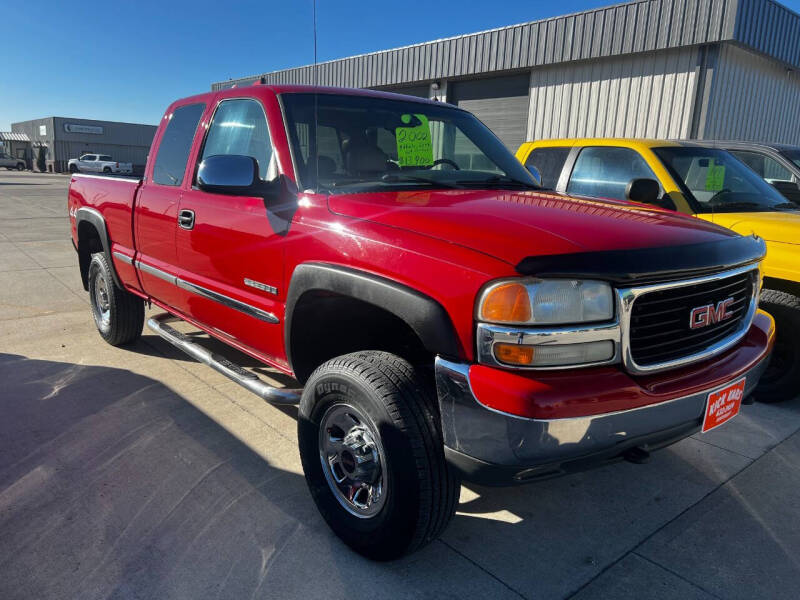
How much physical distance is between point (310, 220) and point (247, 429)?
1492 mm

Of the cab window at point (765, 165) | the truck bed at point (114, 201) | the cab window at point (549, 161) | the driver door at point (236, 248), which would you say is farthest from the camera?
the cab window at point (765, 165)

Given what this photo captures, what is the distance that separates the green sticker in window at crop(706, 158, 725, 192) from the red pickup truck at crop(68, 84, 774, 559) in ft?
6.31

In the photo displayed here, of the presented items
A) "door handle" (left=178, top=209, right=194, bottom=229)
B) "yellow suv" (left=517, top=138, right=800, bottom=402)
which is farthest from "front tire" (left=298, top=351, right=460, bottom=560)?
"yellow suv" (left=517, top=138, right=800, bottom=402)

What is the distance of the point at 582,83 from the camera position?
13.2m

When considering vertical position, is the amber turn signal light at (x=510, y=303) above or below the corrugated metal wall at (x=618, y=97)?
below

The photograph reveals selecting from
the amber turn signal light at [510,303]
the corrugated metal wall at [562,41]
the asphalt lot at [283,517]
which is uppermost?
the corrugated metal wall at [562,41]

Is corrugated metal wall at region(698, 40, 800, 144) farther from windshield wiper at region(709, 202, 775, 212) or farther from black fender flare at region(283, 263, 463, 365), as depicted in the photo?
black fender flare at region(283, 263, 463, 365)

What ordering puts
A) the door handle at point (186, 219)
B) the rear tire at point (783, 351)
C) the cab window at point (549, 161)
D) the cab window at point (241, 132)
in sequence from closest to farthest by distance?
the cab window at point (241, 132) → the door handle at point (186, 219) → the rear tire at point (783, 351) → the cab window at point (549, 161)

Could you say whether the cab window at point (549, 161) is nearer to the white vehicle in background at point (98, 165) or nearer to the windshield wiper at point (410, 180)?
the windshield wiper at point (410, 180)

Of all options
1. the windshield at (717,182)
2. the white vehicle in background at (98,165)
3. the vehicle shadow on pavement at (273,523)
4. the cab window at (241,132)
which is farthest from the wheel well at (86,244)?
the white vehicle in background at (98,165)

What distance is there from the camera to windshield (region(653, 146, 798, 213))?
172 inches

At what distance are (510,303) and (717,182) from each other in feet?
11.6

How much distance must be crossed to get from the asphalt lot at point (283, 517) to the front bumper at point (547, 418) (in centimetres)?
64

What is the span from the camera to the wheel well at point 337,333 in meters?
2.59
